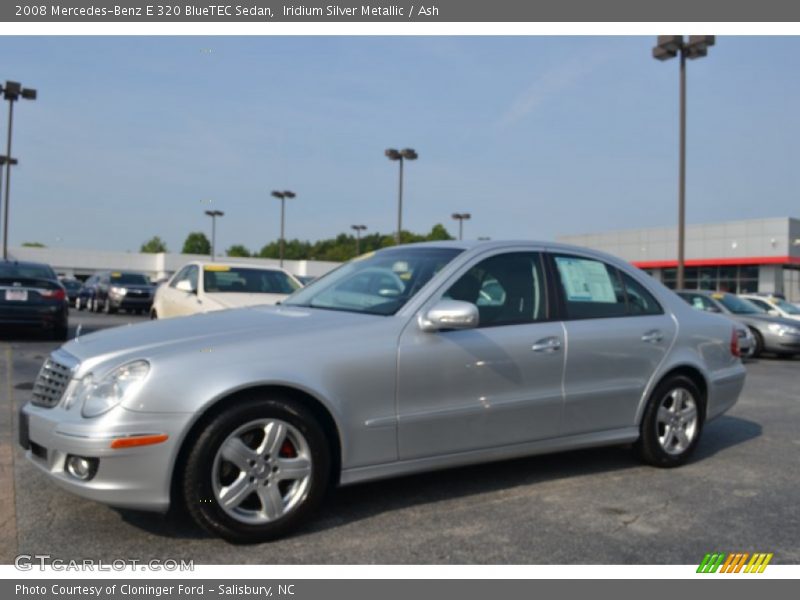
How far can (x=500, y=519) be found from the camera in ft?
12.7

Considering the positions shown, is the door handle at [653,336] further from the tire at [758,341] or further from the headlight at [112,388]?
the tire at [758,341]

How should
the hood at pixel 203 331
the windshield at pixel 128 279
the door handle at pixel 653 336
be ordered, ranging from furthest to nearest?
the windshield at pixel 128 279
the door handle at pixel 653 336
the hood at pixel 203 331

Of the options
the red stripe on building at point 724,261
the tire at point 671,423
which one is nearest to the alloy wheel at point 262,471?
the tire at point 671,423

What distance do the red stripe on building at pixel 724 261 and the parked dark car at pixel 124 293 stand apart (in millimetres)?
28426

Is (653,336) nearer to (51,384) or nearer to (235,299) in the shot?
(51,384)

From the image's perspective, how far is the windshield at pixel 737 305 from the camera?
1488 cm

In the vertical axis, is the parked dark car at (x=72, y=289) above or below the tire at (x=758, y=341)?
above

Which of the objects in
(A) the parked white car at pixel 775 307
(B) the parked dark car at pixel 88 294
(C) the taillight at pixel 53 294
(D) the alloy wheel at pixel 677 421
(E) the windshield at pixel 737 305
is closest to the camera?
(D) the alloy wheel at pixel 677 421

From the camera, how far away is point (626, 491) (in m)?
4.49

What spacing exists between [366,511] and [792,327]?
41.3 feet

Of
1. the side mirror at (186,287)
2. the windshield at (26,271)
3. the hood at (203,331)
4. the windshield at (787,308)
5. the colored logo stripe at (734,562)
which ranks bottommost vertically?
the colored logo stripe at (734,562)
